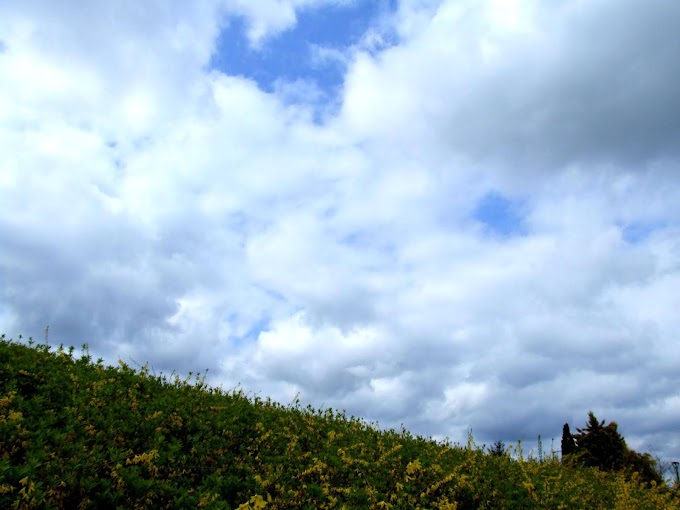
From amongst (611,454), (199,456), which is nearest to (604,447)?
(611,454)

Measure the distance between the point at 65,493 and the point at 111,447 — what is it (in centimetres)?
129

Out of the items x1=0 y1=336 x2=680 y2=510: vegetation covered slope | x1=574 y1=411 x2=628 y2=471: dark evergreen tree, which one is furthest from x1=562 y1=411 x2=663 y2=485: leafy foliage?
x1=0 y1=336 x2=680 y2=510: vegetation covered slope

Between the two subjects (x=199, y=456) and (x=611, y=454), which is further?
(x=611, y=454)

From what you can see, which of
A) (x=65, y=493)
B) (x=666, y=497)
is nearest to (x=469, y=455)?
(x=666, y=497)

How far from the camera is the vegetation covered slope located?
21.0ft

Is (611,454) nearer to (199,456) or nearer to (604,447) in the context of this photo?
(604,447)

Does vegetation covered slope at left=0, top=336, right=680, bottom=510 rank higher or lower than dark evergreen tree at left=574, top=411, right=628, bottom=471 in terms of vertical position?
lower

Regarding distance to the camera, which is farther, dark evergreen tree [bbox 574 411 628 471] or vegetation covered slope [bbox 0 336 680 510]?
dark evergreen tree [bbox 574 411 628 471]

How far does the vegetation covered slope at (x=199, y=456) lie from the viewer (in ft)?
21.0

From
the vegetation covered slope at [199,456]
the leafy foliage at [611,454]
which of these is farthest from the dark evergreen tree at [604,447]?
the vegetation covered slope at [199,456]

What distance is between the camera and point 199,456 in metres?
8.23

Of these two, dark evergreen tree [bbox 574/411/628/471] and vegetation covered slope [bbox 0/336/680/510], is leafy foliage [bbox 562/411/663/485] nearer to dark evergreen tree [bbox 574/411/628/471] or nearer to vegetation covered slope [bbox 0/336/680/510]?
dark evergreen tree [bbox 574/411/628/471]

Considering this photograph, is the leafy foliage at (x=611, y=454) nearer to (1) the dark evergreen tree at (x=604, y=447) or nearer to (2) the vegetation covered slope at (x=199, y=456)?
(1) the dark evergreen tree at (x=604, y=447)

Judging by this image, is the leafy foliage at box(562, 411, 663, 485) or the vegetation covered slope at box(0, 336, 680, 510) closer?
the vegetation covered slope at box(0, 336, 680, 510)
